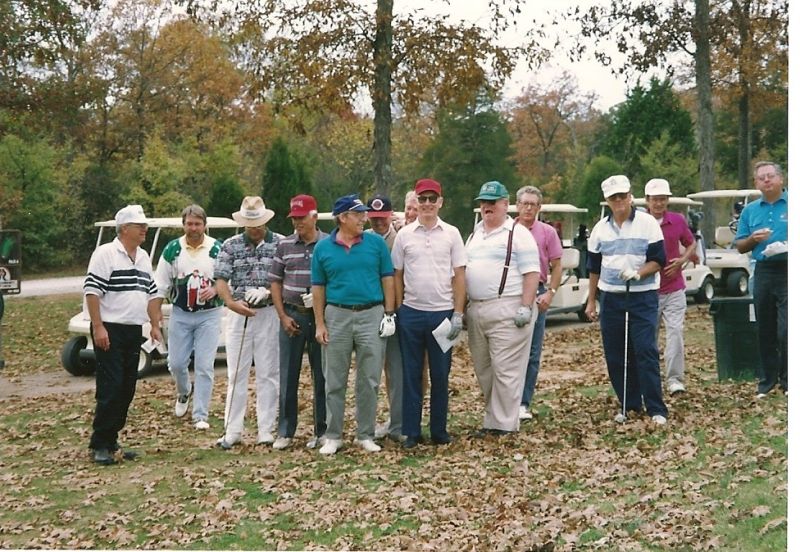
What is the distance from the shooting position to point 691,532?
5355 mm

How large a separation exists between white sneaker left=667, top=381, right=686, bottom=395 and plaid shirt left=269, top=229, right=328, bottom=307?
11.0 ft

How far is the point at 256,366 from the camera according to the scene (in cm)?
840

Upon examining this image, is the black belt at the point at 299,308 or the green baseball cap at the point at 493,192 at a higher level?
the green baseball cap at the point at 493,192

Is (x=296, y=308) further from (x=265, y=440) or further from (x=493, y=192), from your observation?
(x=493, y=192)

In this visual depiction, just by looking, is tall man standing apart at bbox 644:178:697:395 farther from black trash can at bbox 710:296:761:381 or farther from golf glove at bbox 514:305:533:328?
golf glove at bbox 514:305:533:328

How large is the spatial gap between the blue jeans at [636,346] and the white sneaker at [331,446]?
7.23 feet

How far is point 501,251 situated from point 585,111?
47998mm

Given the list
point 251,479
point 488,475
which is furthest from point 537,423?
point 251,479

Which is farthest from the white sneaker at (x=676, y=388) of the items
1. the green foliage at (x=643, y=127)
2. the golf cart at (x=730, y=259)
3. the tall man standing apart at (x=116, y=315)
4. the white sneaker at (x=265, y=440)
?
the green foliage at (x=643, y=127)

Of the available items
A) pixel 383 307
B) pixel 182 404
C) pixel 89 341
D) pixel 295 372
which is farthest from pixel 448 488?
pixel 89 341

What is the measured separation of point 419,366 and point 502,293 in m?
0.79

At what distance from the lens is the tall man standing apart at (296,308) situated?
805cm

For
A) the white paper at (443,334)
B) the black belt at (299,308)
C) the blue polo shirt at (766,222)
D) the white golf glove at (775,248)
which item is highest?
the blue polo shirt at (766,222)

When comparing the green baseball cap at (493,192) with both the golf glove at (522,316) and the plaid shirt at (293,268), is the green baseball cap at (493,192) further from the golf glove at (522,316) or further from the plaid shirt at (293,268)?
the plaid shirt at (293,268)
